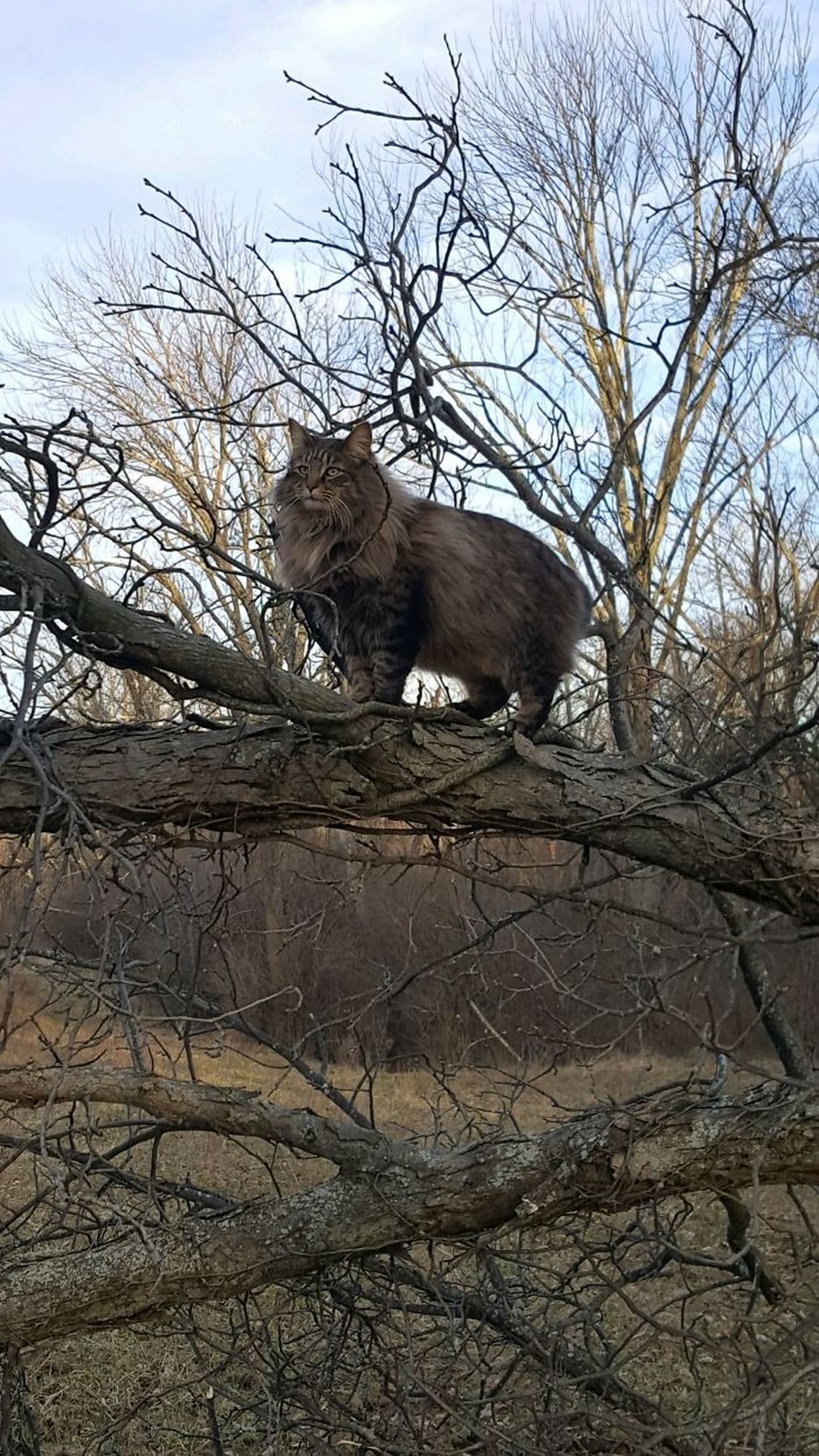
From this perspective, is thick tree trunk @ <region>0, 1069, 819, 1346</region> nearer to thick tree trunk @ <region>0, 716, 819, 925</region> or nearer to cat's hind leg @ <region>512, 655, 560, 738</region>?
thick tree trunk @ <region>0, 716, 819, 925</region>

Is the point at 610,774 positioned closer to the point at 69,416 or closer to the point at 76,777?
the point at 76,777

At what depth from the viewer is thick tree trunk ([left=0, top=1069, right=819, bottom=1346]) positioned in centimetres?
284

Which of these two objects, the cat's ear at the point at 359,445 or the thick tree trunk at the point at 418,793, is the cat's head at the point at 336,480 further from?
the thick tree trunk at the point at 418,793

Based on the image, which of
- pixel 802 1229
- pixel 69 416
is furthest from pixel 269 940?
pixel 69 416

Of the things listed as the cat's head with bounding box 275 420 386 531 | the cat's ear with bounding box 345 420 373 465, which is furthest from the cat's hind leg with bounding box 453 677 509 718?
the cat's ear with bounding box 345 420 373 465

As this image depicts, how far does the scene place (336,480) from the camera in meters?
3.79

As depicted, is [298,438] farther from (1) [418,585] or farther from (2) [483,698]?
(2) [483,698]

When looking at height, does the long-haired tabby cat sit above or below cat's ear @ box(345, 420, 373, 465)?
below

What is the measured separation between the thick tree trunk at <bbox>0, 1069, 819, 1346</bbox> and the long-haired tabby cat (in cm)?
122

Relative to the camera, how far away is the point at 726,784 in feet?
10.7

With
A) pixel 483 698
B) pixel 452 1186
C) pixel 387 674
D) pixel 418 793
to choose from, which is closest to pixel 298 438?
pixel 387 674

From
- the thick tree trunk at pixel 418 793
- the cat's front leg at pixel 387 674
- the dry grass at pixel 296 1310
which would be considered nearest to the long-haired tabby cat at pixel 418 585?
the cat's front leg at pixel 387 674

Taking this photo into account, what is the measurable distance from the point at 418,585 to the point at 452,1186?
5.48 feet

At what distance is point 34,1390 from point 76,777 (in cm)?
360
